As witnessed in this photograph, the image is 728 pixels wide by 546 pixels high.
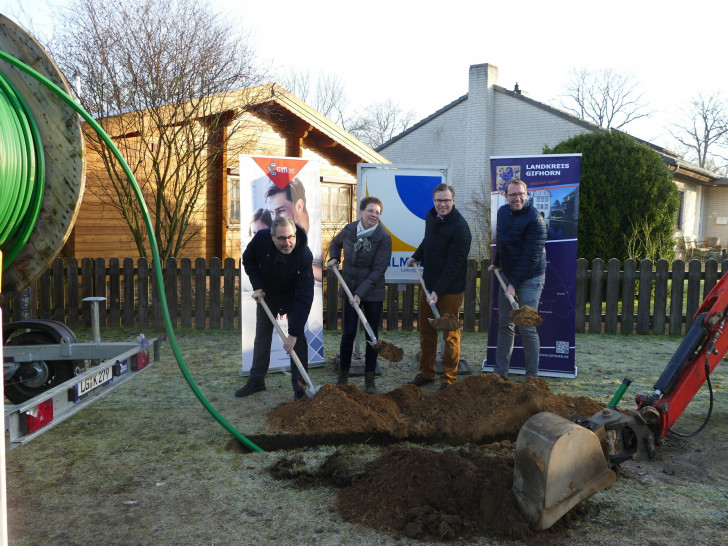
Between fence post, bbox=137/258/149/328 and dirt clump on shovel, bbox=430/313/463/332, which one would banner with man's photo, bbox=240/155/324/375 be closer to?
dirt clump on shovel, bbox=430/313/463/332

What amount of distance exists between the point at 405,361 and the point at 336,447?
3.11 m

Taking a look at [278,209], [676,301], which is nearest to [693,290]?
[676,301]

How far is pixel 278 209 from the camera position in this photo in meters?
7.04

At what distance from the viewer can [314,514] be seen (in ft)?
12.2

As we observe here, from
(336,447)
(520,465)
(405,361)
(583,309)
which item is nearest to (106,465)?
(336,447)

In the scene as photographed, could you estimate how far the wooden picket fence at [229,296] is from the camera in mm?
9805

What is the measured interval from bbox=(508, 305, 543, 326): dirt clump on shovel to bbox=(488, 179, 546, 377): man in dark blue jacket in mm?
237

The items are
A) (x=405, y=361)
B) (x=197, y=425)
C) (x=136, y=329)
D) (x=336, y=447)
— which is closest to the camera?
(x=336, y=447)

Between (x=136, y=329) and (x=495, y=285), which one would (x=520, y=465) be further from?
(x=136, y=329)

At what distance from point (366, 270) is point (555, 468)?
3752mm


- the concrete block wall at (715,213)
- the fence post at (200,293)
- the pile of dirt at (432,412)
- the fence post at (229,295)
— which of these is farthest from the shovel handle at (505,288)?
the concrete block wall at (715,213)

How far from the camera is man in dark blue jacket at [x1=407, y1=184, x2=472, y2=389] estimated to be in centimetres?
648

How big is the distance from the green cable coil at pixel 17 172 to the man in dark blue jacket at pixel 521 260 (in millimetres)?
4367

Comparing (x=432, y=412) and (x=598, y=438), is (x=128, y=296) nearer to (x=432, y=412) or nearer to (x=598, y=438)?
(x=432, y=412)
